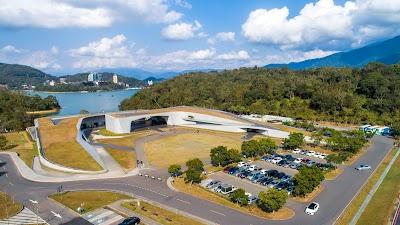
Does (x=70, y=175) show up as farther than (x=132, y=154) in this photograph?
No

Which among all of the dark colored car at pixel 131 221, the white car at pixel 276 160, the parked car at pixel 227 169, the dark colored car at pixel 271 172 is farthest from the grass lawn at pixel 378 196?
the dark colored car at pixel 131 221

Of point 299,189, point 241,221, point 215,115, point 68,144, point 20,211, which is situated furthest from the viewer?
point 215,115

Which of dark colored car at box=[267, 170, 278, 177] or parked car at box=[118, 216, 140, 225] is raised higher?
dark colored car at box=[267, 170, 278, 177]

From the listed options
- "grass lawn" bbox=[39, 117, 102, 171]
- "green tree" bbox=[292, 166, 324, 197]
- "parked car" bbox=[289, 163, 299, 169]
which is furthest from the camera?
"grass lawn" bbox=[39, 117, 102, 171]

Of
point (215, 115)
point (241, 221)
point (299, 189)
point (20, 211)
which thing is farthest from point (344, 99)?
point (20, 211)

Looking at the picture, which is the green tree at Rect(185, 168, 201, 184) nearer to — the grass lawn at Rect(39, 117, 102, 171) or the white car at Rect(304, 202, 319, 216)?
the white car at Rect(304, 202, 319, 216)

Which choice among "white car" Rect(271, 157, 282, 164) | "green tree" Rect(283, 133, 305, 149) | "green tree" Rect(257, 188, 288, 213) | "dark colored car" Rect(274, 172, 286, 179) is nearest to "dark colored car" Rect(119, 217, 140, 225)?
"green tree" Rect(257, 188, 288, 213)

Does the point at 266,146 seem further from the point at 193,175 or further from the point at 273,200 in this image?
the point at 273,200

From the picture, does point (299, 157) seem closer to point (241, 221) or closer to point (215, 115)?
point (241, 221)
